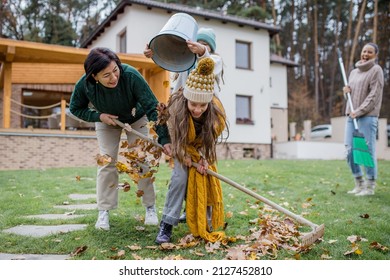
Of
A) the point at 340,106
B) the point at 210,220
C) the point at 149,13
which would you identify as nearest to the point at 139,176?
the point at 210,220

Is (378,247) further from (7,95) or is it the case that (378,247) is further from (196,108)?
(7,95)

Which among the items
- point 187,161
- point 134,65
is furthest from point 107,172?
point 134,65

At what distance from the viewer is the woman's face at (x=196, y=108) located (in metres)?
2.61

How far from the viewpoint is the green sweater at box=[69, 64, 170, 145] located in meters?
2.81

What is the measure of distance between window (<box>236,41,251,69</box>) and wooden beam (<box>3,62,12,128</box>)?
8.54m

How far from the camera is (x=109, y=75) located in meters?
2.64

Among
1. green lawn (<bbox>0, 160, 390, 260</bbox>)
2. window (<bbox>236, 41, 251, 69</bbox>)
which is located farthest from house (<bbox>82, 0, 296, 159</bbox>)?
green lawn (<bbox>0, 160, 390, 260</bbox>)

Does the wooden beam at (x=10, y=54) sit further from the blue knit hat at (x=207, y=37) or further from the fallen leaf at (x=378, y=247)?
the fallen leaf at (x=378, y=247)

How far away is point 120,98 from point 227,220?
1.35 m

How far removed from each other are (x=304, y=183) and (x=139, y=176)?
367cm

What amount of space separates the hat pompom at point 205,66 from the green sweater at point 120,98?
1.59 ft

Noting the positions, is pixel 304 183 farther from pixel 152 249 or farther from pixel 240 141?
pixel 240 141

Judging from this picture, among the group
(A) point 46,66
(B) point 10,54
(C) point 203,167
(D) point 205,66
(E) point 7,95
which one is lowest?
(C) point 203,167

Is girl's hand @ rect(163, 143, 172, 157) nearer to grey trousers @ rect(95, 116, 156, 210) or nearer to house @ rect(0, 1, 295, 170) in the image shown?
grey trousers @ rect(95, 116, 156, 210)
